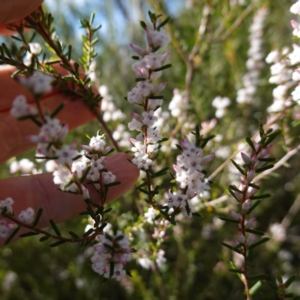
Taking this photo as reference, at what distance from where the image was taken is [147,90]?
0.63 metres

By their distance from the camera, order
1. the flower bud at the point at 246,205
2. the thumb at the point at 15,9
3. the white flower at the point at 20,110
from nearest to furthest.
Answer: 1. the white flower at the point at 20,110
2. the flower bud at the point at 246,205
3. the thumb at the point at 15,9

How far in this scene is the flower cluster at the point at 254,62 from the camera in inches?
65.8

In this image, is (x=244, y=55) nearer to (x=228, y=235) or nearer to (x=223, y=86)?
(x=223, y=86)

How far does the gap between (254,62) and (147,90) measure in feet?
4.36

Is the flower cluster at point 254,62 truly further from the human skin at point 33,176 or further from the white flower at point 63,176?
the white flower at point 63,176

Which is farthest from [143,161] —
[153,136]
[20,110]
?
[20,110]

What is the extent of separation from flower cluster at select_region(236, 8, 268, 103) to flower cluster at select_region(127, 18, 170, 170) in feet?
3.57

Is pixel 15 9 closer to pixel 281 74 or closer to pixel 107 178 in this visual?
pixel 107 178

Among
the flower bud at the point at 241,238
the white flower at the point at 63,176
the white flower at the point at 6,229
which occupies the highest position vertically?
the white flower at the point at 63,176

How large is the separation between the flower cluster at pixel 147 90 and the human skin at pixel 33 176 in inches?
8.7

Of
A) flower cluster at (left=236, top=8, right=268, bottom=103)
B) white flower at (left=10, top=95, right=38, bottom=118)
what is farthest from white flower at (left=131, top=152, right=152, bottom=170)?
flower cluster at (left=236, top=8, right=268, bottom=103)

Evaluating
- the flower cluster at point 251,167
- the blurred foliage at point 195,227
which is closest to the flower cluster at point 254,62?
the blurred foliage at point 195,227

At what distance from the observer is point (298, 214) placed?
99.0 inches

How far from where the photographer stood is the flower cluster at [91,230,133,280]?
1.93ft
